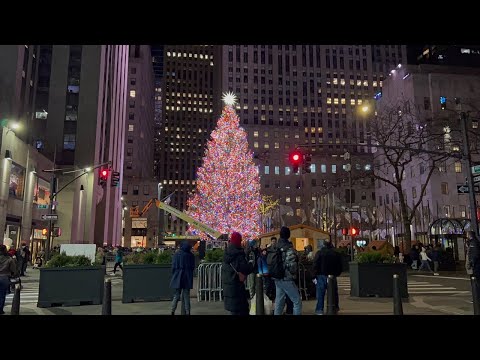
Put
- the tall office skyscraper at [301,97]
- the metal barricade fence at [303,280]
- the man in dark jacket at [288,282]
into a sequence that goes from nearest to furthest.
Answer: the man in dark jacket at [288,282] → the metal barricade fence at [303,280] → the tall office skyscraper at [301,97]

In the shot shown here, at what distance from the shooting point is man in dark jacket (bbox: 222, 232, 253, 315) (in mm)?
8109

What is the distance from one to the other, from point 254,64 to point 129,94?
46.3 m

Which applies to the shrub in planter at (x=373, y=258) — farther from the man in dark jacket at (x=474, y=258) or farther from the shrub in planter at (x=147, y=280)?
the shrub in planter at (x=147, y=280)

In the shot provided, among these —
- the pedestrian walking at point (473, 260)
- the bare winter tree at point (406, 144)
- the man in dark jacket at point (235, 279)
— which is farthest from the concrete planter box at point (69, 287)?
the bare winter tree at point (406, 144)

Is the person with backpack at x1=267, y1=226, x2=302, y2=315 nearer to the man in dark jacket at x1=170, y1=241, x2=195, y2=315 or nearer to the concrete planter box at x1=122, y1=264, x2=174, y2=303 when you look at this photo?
the man in dark jacket at x1=170, y1=241, x2=195, y2=315

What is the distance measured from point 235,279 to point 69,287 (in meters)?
7.67

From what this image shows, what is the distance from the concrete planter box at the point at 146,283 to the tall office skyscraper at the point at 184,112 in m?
177

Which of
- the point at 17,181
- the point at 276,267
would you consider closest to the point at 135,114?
the point at 17,181

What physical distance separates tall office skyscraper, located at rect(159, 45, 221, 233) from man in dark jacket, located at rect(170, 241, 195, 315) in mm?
181257

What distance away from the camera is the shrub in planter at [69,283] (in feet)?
44.4
